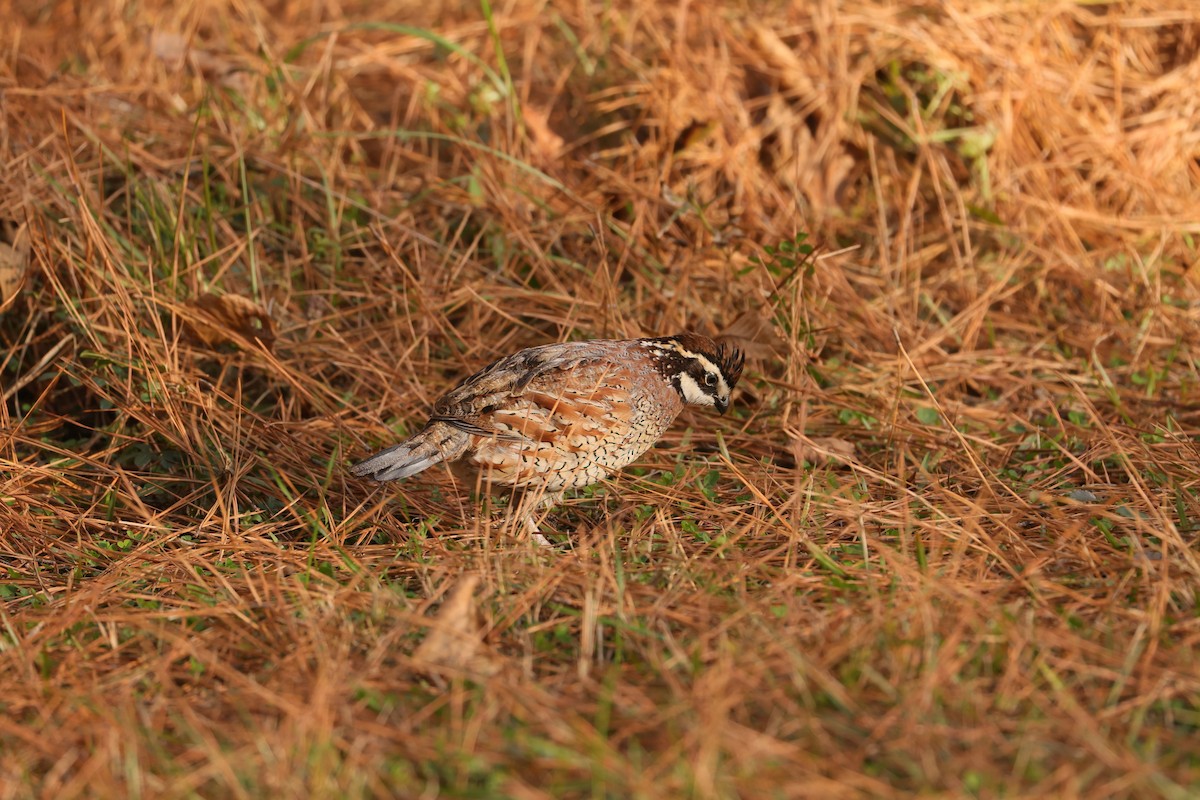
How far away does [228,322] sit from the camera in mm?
5672

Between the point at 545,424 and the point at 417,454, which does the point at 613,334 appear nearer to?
the point at 545,424

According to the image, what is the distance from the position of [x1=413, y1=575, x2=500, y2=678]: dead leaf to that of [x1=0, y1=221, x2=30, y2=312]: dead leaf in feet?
10.4

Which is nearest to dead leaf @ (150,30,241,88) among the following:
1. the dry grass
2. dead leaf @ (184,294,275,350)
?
the dry grass

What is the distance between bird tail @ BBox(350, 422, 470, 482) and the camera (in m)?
4.70

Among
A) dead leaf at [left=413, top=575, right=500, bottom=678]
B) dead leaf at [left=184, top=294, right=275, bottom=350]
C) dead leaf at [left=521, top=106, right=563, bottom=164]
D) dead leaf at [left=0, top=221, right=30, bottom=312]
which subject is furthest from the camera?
dead leaf at [left=521, top=106, right=563, bottom=164]

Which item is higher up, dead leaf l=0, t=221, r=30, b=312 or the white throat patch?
dead leaf l=0, t=221, r=30, b=312

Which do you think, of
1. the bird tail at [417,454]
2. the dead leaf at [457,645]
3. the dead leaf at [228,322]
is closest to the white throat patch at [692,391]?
the bird tail at [417,454]

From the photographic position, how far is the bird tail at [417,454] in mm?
4695

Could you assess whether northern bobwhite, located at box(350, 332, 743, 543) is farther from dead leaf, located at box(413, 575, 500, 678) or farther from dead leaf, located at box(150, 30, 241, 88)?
dead leaf, located at box(150, 30, 241, 88)

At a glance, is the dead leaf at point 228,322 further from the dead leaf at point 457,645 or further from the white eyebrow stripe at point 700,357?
the dead leaf at point 457,645

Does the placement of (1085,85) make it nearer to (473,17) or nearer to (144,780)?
(473,17)

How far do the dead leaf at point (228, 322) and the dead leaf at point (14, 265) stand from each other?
2.62 ft

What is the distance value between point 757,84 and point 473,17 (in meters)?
2.42

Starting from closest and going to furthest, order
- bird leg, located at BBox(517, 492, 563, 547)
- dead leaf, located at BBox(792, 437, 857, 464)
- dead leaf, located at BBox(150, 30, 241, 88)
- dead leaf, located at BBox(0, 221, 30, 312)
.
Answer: bird leg, located at BBox(517, 492, 563, 547) → dead leaf, located at BBox(792, 437, 857, 464) → dead leaf, located at BBox(0, 221, 30, 312) → dead leaf, located at BBox(150, 30, 241, 88)
